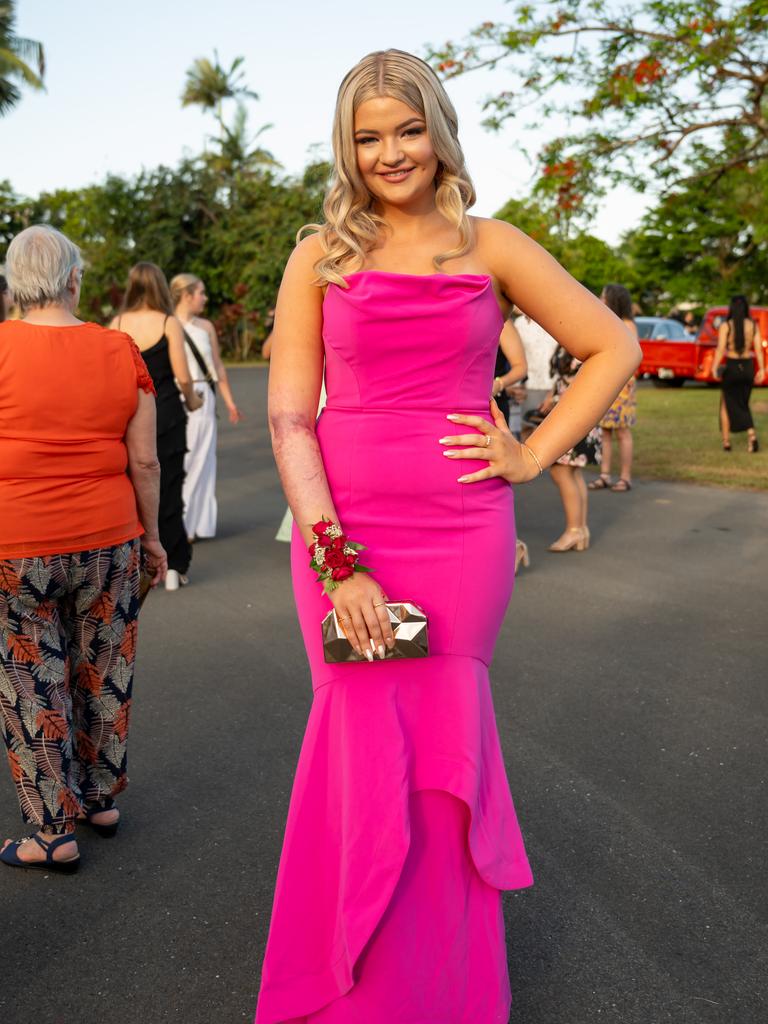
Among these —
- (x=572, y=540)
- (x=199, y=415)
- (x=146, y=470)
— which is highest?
(x=146, y=470)

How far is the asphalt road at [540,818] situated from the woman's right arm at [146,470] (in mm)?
1019

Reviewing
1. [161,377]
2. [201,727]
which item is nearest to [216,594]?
[161,377]

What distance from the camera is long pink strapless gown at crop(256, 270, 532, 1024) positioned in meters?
2.48

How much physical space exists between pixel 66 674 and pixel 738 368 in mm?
12616

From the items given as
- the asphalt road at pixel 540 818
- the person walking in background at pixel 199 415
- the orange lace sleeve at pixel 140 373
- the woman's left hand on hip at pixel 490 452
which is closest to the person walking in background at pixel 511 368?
the asphalt road at pixel 540 818

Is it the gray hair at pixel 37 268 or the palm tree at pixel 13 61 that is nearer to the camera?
the gray hair at pixel 37 268

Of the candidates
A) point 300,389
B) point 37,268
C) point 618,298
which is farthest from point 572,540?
point 300,389

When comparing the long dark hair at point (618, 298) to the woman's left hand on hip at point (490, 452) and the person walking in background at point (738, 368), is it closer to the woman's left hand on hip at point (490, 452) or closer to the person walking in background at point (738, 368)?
the person walking in background at point (738, 368)

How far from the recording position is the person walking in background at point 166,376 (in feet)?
25.3

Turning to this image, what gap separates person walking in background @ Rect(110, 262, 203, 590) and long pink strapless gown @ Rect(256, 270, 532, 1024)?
519 centimetres

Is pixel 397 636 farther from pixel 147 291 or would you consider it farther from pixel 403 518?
pixel 147 291

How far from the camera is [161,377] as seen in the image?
26.2ft

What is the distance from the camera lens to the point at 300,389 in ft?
8.39

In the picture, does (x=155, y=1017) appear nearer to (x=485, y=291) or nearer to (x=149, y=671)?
(x=485, y=291)
